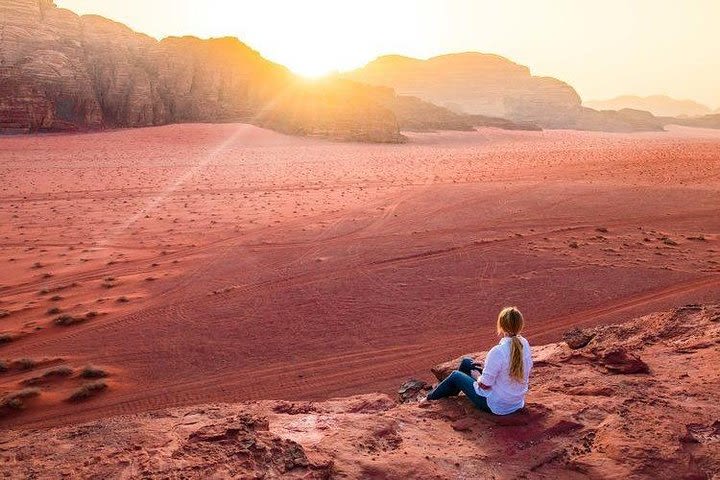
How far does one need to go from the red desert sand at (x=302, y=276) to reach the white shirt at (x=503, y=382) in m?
0.55

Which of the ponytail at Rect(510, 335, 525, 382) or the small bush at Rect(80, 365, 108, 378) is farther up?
the ponytail at Rect(510, 335, 525, 382)

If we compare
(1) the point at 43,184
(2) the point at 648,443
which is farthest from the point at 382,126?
(2) the point at 648,443

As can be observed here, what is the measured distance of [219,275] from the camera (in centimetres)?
1105

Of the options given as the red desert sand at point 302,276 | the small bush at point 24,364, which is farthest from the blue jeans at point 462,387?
the small bush at point 24,364

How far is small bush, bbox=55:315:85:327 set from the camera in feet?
28.2

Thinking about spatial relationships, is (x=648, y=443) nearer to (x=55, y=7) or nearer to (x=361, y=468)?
(x=361, y=468)

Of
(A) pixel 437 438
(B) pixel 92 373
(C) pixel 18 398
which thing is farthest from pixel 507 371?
(C) pixel 18 398

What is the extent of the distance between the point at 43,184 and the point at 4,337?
17.4 meters

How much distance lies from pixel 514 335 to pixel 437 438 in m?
1.19

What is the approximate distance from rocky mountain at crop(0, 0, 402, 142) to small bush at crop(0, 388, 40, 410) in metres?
44.1

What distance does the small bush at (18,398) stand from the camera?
6.25m

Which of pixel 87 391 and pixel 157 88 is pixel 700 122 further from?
pixel 87 391

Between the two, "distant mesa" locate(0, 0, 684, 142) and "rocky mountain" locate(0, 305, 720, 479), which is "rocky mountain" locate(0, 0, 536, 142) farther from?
"rocky mountain" locate(0, 305, 720, 479)

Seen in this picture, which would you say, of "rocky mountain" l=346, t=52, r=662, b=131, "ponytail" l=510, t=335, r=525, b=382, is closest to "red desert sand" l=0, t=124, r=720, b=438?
"ponytail" l=510, t=335, r=525, b=382
